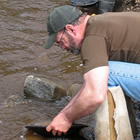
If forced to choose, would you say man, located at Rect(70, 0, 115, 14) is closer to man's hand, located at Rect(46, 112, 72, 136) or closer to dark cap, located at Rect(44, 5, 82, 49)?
dark cap, located at Rect(44, 5, 82, 49)

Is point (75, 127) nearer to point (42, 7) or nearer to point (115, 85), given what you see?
A: point (115, 85)

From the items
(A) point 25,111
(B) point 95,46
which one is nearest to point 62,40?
(B) point 95,46

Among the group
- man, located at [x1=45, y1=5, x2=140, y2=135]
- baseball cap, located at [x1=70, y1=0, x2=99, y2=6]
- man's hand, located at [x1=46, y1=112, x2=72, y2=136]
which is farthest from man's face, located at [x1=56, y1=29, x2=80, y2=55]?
baseball cap, located at [x1=70, y1=0, x2=99, y2=6]

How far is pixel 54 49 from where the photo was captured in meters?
5.91

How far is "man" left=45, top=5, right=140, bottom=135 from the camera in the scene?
117 inches

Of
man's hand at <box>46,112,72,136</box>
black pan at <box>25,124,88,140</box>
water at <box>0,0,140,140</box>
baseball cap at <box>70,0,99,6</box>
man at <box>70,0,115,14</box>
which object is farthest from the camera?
baseball cap at <box>70,0,99,6</box>

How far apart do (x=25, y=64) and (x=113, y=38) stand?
2476mm

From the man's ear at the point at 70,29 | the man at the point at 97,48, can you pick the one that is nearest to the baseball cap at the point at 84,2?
the man at the point at 97,48

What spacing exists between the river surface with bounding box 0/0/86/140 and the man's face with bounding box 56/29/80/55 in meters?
1.04

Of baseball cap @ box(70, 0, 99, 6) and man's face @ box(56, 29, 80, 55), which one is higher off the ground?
man's face @ box(56, 29, 80, 55)

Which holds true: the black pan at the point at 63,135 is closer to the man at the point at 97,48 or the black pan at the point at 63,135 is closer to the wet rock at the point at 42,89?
the man at the point at 97,48

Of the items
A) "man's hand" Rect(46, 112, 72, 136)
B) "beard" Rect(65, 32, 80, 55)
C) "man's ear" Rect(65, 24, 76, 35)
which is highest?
"man's ear" Rect(65, 24, 76, 35)

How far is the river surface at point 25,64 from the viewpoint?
402cm

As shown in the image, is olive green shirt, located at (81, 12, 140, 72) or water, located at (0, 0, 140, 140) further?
water, located at (0, 0, 140, 140)
